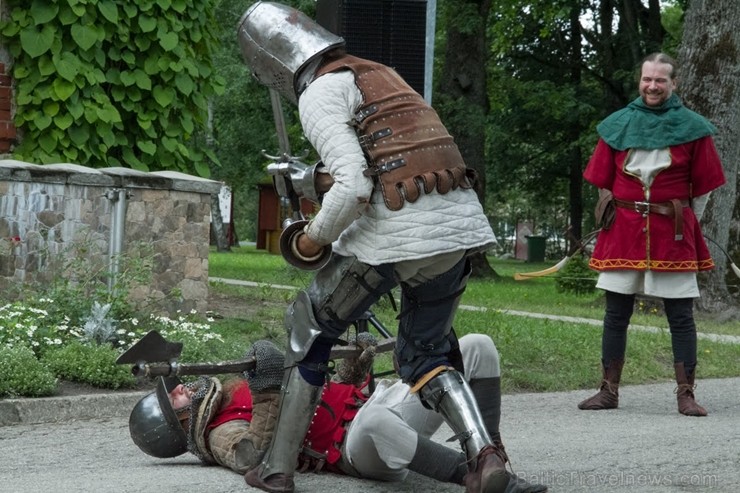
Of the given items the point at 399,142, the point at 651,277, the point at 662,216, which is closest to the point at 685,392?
the point at 651,277

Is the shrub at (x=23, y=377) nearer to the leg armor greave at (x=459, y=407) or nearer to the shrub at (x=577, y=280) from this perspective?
the leg armor greave at (x=459, y=407)

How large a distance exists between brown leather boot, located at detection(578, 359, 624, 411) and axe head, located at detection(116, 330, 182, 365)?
3.21 metres

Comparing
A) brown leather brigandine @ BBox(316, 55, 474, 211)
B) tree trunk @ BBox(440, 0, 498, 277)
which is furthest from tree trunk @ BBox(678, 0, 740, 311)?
brown leather brigandine @ BBox(316, 55, 474, 211)

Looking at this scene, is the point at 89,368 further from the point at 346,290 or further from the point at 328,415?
the point at 346,290

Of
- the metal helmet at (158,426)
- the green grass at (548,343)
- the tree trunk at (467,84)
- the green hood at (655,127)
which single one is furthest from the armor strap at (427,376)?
the tree trunk at (467,84)

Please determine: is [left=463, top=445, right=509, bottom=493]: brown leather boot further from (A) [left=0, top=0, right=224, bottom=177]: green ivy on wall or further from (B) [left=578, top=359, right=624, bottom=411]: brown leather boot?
(A) [left=0, top=0, right=224, bottom=177]: green ivy on wall

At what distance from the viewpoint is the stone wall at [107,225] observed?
9070 mm

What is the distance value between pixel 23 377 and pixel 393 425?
2.92 meters

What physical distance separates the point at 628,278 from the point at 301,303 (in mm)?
3182

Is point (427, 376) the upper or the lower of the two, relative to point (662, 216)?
lower

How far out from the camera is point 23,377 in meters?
6.82

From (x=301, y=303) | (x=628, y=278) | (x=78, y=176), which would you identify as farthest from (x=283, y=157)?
(x=78, y=176)

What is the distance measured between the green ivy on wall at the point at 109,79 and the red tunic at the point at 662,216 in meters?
4.42

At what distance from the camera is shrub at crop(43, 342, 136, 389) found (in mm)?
7223
